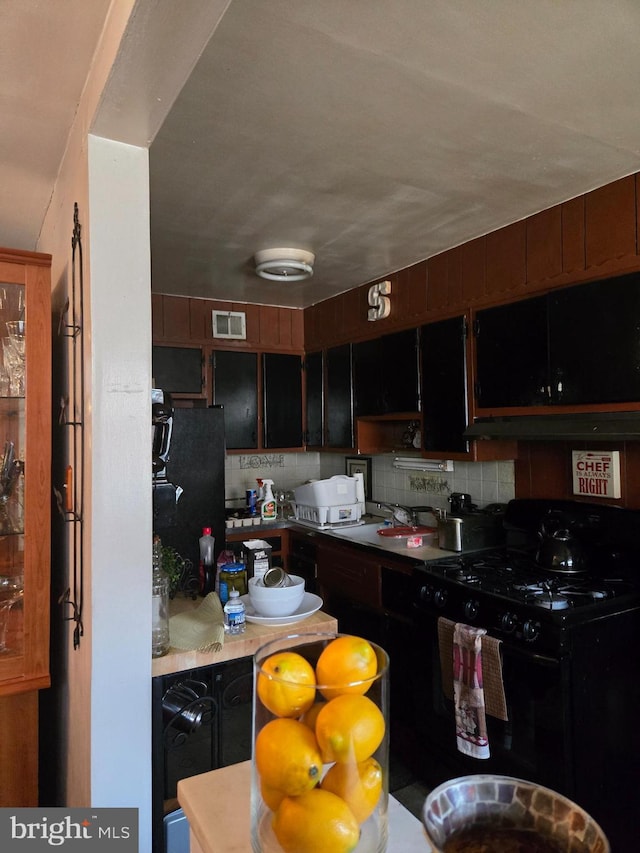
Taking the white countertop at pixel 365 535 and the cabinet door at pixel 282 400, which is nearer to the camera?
the white countertop at pixel 365 535

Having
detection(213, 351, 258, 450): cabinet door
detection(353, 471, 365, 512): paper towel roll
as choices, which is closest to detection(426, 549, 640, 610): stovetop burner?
detection(353, 471, 365, 512): paper towel roll

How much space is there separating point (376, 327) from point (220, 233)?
1.23 metres

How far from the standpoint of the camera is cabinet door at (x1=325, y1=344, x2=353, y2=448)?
379 cm

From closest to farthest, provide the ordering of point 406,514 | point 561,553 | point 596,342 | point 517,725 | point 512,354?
point 517,725
point 596,342
point 561,553
point 512,354
point 406,514

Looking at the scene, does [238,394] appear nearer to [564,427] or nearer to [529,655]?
[564,427]

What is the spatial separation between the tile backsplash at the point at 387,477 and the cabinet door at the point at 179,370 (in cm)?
64

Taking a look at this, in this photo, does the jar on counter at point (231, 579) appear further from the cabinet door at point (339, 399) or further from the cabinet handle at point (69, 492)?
the cabinet door at point (339, 399)

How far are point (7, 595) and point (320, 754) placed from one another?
1.68 m

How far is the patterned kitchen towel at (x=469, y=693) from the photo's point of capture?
1.98 m

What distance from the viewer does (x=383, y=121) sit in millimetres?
1691

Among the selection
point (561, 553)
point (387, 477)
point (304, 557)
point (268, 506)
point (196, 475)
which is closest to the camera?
point (561, 553)

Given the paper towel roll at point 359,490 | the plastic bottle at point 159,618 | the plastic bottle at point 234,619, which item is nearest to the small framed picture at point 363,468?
the paper towel roll at point 359,490

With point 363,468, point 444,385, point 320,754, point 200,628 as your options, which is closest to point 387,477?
point 363,468

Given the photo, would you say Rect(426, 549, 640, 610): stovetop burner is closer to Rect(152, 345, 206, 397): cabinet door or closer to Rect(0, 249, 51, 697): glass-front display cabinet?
Rect(0, 249, 51, 697): glass-front display cabinet
